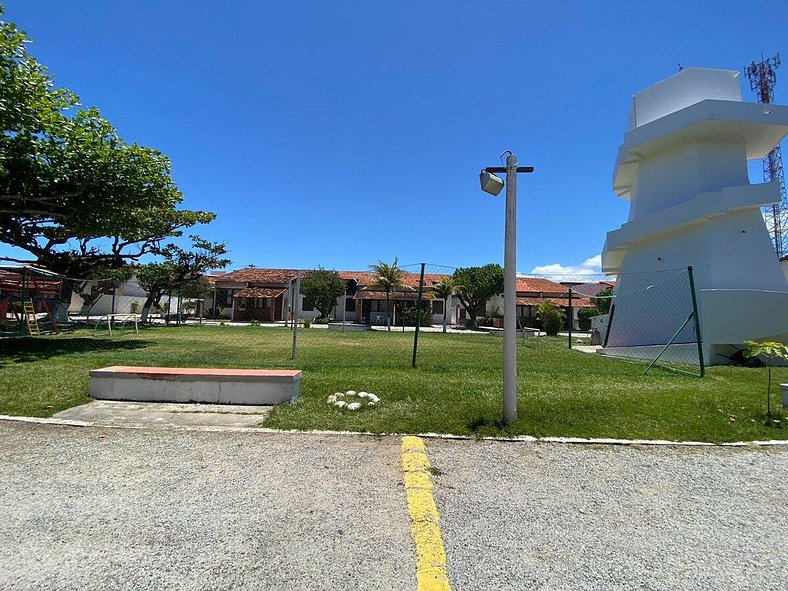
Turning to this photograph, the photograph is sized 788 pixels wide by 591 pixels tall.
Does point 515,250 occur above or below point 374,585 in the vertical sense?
above

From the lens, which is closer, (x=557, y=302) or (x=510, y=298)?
(x=510, y=298)

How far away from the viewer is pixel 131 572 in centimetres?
218

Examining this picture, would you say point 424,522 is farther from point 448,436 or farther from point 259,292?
point 259,292

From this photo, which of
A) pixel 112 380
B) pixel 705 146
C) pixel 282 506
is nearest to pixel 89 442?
pixel 112 380

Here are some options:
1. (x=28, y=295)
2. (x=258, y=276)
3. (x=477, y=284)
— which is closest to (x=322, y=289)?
(x=258, y=276)

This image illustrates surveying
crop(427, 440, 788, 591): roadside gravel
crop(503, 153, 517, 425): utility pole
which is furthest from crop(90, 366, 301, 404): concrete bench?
crop(503, 153, 517, 425): utility pole

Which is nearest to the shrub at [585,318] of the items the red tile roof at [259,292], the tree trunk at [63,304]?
the red tile roof at [259,292]

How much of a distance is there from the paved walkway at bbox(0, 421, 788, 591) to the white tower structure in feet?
41.5

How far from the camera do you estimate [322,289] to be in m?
40.1

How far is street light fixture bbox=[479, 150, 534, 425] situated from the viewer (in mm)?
5023

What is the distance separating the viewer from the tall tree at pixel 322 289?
40.0 metres

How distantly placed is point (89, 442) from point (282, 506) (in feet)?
9.07

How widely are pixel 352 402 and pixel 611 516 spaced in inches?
139

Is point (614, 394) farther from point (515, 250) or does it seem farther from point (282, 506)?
point (282, 506)
